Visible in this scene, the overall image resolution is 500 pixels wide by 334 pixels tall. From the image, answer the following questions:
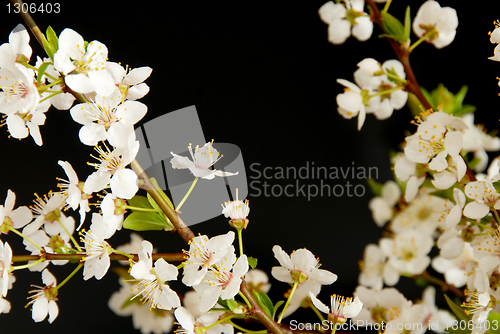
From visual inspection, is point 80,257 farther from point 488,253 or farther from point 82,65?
point 488,253

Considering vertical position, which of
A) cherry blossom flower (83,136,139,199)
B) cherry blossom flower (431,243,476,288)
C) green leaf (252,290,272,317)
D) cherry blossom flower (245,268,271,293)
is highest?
cherry blossom flower (83,136,139,199)

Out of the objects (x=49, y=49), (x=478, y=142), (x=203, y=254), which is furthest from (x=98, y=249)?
(x=478, y=142)

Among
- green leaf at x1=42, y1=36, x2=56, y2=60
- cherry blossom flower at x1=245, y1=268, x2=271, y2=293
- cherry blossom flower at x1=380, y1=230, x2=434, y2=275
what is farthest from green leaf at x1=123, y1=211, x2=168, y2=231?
cherry blossom flower at x1=380, y1=230, x2=434, y2=275

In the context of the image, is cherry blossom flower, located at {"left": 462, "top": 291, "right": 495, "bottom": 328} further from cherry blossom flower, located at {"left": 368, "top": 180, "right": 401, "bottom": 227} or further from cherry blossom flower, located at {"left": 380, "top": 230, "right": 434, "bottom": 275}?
cherry blossom flower, located at {"left": 368, "top": 180, "right": 401, "bottom": 227}

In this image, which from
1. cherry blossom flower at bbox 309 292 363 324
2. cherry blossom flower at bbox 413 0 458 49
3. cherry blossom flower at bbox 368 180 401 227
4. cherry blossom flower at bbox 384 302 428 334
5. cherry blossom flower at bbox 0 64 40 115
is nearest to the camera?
cherry blossom flower at bbox 0 64 40 115

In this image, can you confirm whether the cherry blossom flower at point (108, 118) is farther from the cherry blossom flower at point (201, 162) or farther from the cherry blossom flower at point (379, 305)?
the cherry blossom flower at point (379, 305)

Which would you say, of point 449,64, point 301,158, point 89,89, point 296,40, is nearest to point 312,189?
point 301,158
